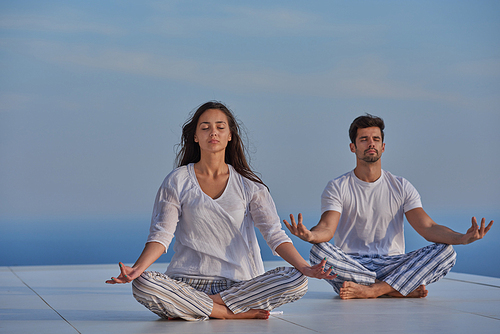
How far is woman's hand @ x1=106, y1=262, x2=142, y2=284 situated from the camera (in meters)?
2.36

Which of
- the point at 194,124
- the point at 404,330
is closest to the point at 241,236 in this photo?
the point at 194,124

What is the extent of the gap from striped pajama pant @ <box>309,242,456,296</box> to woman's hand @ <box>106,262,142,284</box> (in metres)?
1.31

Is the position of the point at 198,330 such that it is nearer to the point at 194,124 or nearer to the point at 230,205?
the point at 230,205

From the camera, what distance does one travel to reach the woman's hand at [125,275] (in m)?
2.36

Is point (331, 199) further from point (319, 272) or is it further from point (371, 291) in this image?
point (319, 272)

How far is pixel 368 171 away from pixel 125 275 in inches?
74.5

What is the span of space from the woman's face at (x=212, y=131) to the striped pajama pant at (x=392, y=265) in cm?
94

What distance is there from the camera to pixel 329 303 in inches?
132

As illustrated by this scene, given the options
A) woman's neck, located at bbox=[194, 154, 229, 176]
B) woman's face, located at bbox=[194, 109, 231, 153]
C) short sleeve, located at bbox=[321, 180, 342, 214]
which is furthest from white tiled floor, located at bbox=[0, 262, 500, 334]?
woman's face, located at bbox=[194, 109, 231, 153]

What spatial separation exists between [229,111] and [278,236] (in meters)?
0.67

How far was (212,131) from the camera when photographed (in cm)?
291

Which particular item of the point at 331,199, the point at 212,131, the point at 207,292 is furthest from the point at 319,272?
the point at 331,199

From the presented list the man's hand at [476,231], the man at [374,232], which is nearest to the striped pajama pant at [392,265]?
the man at [374,232]

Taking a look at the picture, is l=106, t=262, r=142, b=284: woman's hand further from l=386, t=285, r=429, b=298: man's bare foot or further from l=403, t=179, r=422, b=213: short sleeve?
l=403, t=179, r=422, b=213: short sleeve
